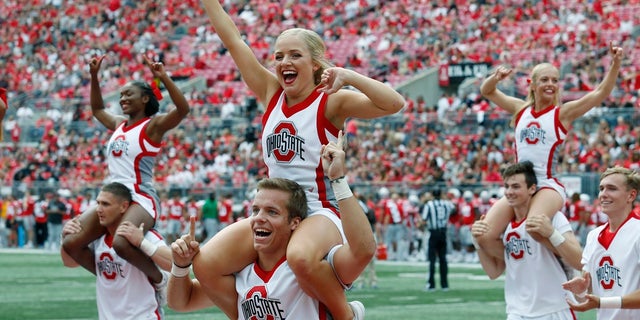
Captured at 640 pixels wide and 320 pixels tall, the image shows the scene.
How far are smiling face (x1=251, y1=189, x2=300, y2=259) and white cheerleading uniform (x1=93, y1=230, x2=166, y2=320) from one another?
2.73m

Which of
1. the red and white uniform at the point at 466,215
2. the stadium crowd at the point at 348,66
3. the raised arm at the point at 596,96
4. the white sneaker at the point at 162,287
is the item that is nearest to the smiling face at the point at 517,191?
the raised arm at the point at 596,96

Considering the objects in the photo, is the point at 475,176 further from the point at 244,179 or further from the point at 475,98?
the point at 244,179

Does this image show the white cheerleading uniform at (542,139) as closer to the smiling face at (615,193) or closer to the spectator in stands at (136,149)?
the smiling face at (615,193)

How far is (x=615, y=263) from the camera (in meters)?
7.05

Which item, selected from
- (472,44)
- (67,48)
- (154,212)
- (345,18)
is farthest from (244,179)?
(154,212)

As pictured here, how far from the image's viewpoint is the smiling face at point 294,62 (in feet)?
20.0

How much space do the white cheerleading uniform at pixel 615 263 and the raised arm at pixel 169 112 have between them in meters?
3.24

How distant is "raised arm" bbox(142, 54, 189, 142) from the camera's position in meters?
8.26

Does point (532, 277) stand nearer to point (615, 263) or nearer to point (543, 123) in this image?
point (543, 123)

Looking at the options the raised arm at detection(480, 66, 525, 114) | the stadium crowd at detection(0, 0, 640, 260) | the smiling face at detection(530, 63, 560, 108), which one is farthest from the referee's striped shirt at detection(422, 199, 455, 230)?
the smiling face at detection(530, 63, 560, 108)

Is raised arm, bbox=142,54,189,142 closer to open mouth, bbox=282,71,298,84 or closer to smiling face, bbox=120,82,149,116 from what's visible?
smiling face, bbox=120,82,149,116

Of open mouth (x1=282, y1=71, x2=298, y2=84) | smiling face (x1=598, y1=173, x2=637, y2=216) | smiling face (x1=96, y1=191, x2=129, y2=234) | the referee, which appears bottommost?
the referee

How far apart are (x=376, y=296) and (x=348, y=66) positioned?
1757 centimetres

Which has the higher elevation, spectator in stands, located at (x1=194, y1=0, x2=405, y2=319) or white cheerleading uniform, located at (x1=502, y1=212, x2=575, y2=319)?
spectator in stands, located at (x1=194, y1=0, x2=405, y2=319)
